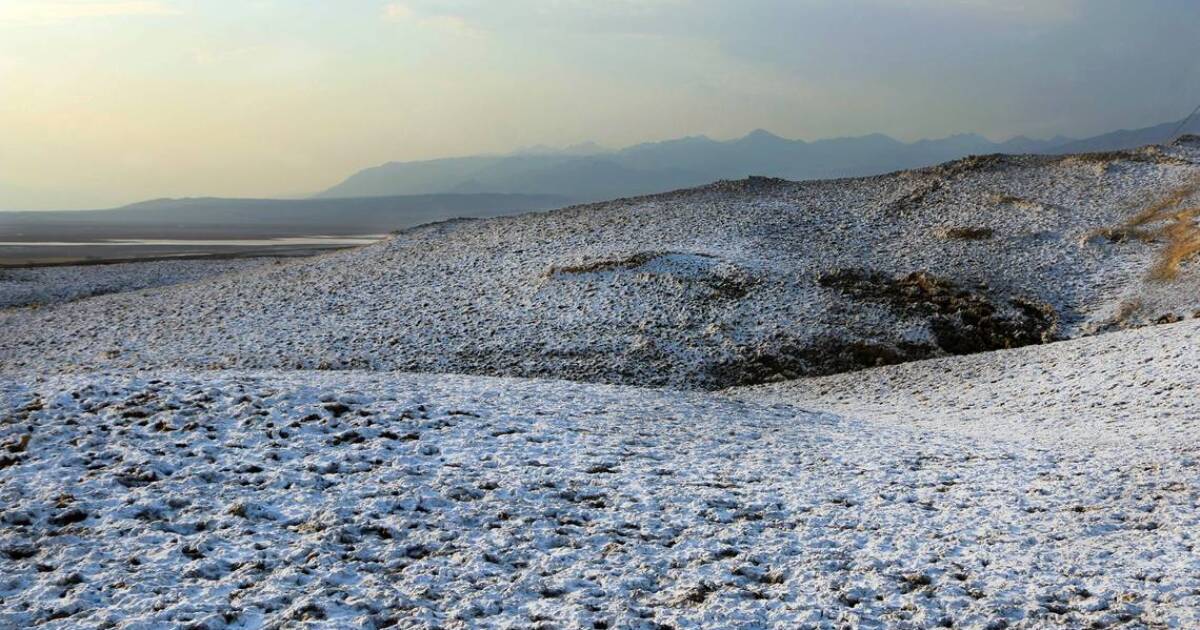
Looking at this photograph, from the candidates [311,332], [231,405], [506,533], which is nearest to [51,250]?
[311,332]

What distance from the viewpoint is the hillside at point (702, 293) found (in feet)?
90.9

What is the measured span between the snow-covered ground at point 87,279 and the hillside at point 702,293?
7180 mm

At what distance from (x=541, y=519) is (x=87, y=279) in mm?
49403

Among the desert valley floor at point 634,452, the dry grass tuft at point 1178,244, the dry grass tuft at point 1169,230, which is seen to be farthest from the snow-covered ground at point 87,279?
the dry grass tuft at point 1178,244

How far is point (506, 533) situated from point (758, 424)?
8.87 metres

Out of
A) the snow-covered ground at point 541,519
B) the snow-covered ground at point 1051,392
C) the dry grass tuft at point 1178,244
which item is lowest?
the snow-covered ground at point 1051,392

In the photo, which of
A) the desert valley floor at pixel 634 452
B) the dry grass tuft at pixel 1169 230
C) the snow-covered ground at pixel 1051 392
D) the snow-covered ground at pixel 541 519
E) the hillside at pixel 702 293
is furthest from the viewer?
the dry grass tuft at pixel 1169 230

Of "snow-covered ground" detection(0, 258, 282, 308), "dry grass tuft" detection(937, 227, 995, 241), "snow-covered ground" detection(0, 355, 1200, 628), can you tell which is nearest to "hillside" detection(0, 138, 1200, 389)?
"dry grass tuft" detection(937, 227, 995, 241)

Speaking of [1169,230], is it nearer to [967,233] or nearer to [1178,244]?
[1178,244]

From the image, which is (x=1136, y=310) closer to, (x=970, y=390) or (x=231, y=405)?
(x=970, y=390)

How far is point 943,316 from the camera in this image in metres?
29.9

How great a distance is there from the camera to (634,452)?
14.9 meters

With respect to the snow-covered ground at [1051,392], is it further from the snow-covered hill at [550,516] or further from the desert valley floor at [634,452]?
the snow-covered hill at [550,516]

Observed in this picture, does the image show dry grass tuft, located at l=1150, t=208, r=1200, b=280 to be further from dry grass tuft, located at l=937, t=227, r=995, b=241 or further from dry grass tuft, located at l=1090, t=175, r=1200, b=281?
dry grass tuft, located at l=937, t=227, r=995, b=241
